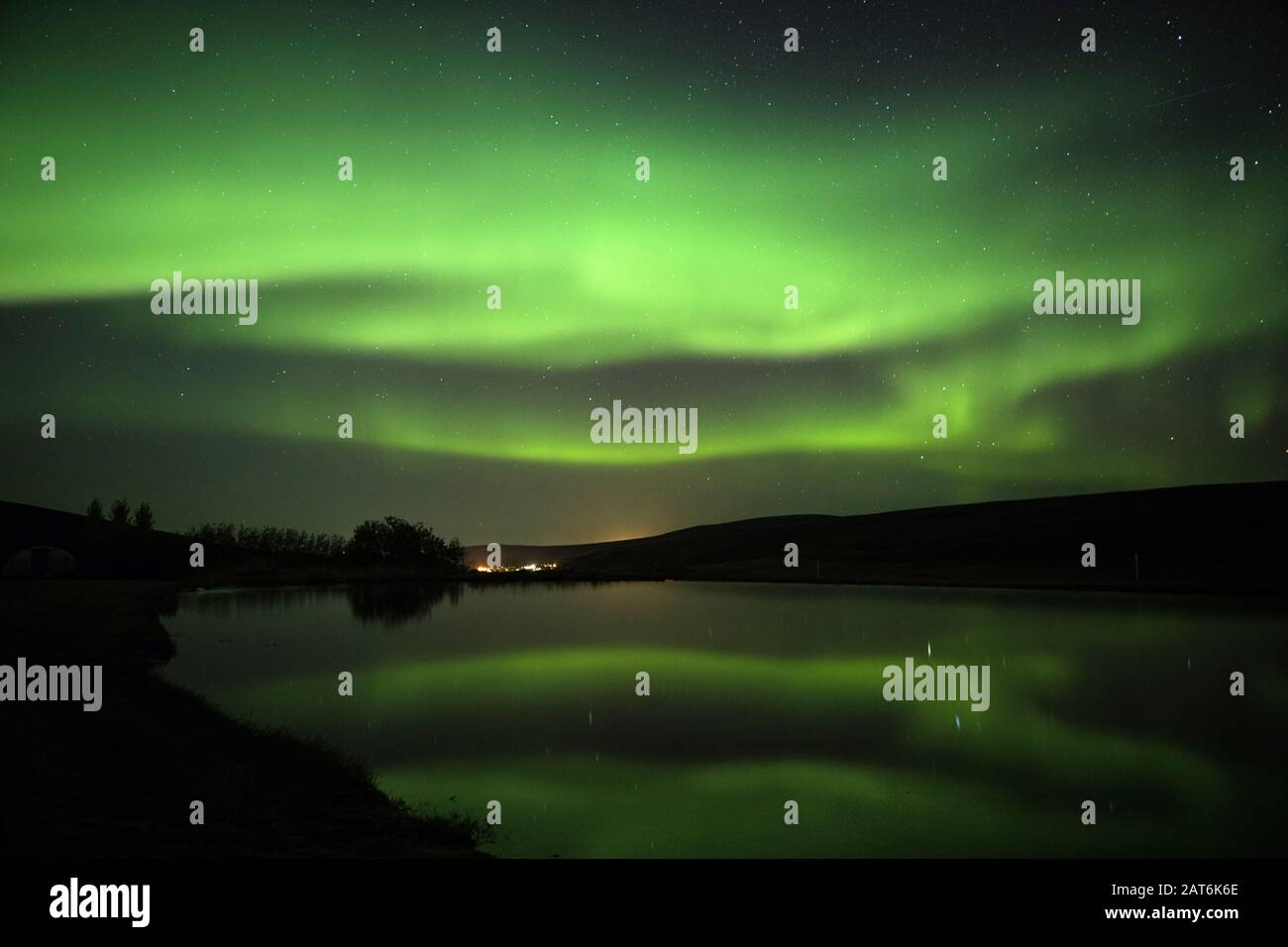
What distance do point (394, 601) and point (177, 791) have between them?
66.0 metres

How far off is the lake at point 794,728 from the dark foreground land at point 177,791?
1.48m

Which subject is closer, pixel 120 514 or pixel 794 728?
pixel 794 728

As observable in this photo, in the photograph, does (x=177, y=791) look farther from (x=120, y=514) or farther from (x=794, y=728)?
(x=120, y=514)

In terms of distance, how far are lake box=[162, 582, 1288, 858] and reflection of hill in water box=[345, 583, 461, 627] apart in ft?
20.0

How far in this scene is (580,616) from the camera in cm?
6862

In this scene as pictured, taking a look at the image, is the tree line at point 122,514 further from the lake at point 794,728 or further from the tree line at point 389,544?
the lake at point 794,728

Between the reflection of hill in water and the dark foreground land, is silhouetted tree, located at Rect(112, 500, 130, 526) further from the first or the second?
the dark foreground land

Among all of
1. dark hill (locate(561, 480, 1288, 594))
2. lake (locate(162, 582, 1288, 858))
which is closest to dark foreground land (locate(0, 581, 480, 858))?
lake (locate(162, 582, 1288, 858))

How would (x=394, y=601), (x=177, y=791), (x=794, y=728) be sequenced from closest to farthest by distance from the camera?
(x=177, y=791)
(x=794, y=728)
(x=394, y=601)

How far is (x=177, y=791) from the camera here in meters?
14.5

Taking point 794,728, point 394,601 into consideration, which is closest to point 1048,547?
point 394,601
